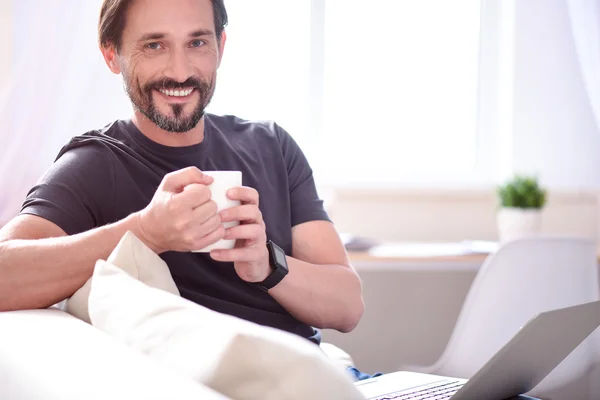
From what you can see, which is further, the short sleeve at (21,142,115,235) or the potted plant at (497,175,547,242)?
the potted plant at (497,175,547,242)

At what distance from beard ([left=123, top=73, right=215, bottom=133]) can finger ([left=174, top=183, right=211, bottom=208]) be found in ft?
1.60

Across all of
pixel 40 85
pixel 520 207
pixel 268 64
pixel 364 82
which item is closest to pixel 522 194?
pixel 520 207

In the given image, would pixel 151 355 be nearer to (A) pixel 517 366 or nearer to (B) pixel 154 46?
(A) pixel 517 366

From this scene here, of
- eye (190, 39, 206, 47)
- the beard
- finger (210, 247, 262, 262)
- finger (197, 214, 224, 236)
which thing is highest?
eye (190, 39, 206, 47)

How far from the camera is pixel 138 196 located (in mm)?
1503

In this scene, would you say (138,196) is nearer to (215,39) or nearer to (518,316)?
(215,39)

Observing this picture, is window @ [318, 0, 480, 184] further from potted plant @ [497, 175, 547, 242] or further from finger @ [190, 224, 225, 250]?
finger @ [190, 224, 225, 250]

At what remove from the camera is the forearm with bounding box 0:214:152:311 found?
120 cm

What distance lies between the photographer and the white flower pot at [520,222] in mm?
2932

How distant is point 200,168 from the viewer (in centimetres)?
161

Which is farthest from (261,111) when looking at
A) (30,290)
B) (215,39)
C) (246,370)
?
(246,370)

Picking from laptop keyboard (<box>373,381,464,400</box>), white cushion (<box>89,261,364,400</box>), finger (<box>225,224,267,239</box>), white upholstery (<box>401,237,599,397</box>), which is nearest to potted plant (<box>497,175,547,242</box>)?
white upholstery (<box>401,237,599,397</box>)

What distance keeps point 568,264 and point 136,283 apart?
1697mm

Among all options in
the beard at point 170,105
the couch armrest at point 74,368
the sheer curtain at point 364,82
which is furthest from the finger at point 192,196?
the sheer curtain at point 364,82
